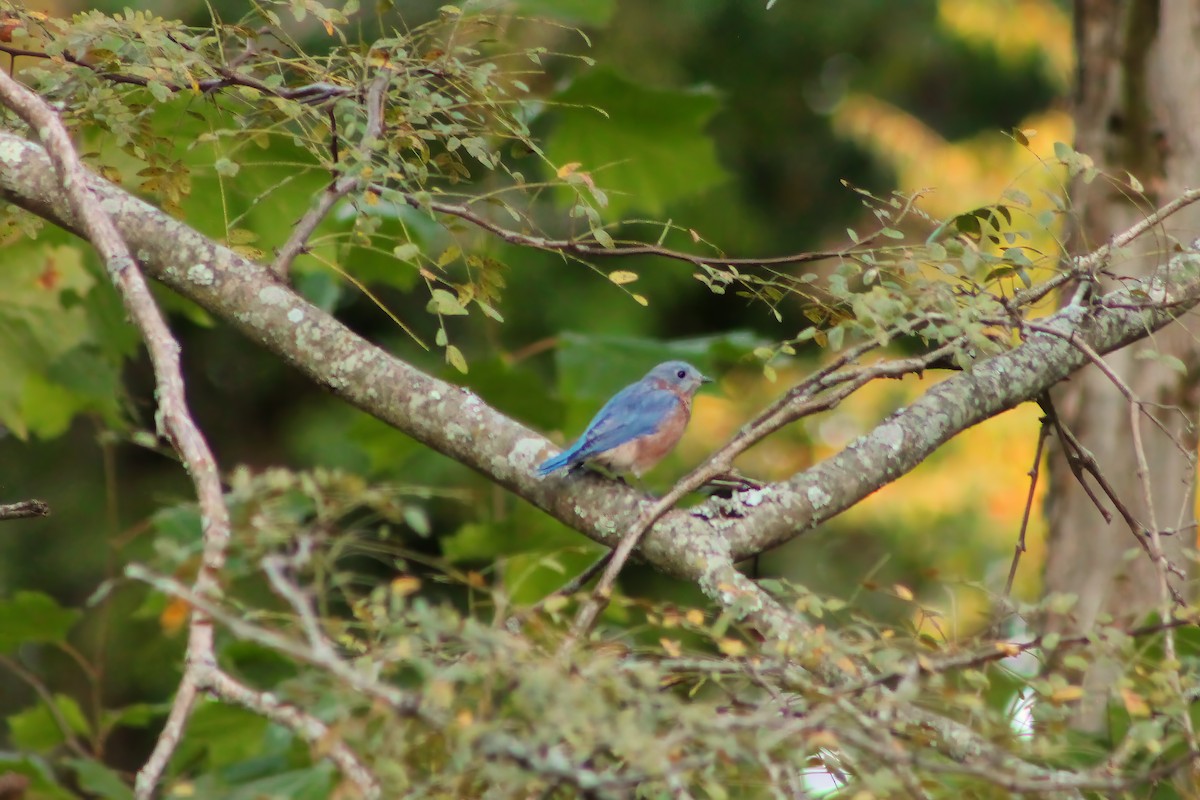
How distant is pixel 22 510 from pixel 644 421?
1.79m

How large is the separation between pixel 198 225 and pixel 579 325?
384 cm

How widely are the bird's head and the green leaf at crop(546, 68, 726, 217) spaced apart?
1.64 feet

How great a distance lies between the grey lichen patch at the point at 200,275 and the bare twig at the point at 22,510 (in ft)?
1.85

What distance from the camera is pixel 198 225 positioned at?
11.9 ft

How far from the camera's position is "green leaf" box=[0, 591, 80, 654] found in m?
3.33

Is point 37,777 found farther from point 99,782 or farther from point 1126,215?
point 1126,215

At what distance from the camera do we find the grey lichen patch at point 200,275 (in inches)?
93.4

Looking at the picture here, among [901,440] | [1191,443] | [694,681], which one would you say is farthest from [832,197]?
[694,681]

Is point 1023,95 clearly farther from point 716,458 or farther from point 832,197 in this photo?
point 716,458

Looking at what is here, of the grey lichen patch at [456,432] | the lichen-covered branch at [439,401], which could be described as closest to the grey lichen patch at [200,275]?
the lichen-covered branch at [439,401]

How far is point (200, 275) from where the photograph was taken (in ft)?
7.79

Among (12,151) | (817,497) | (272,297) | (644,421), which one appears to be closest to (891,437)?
(817,497)

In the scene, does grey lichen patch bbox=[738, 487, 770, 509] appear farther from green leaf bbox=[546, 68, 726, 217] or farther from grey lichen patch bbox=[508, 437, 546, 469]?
green leaf bbox=[546, 68, 726, 217]

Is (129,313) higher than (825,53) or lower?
lower
